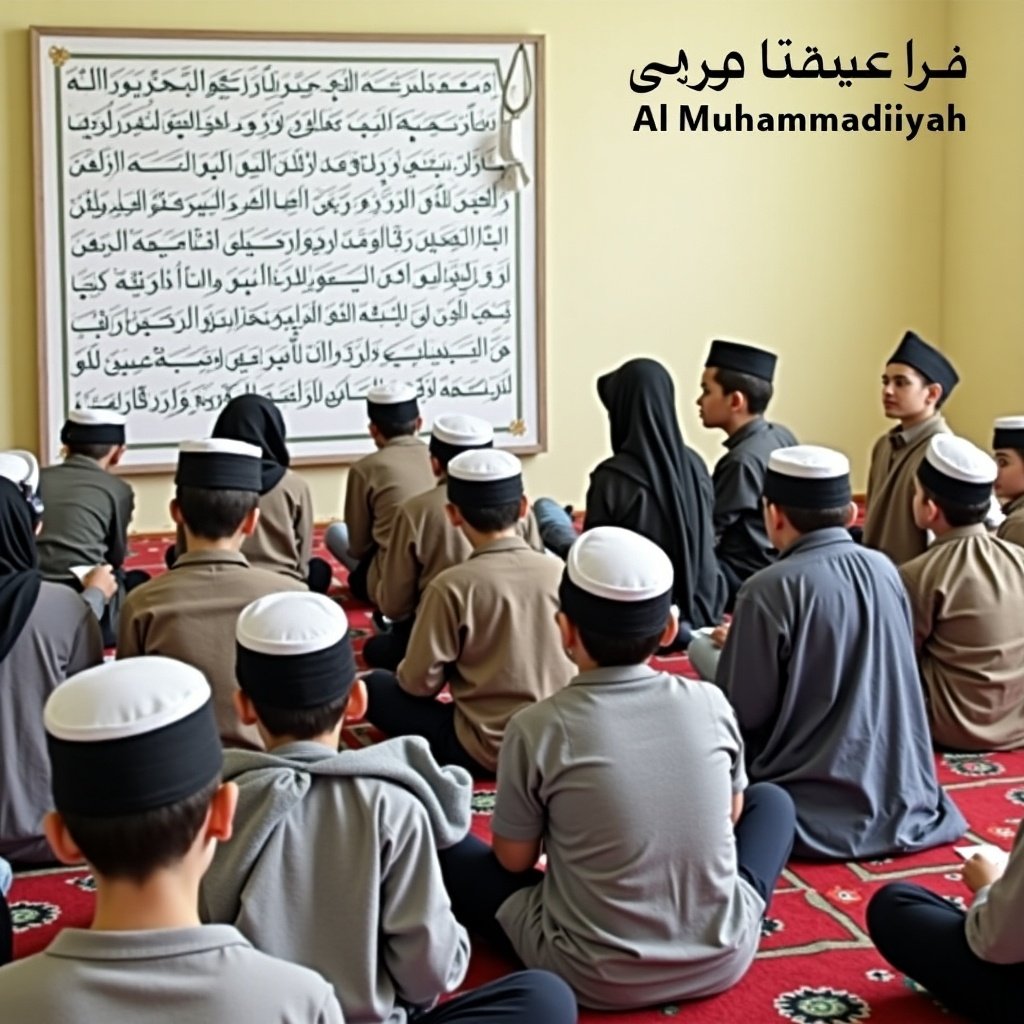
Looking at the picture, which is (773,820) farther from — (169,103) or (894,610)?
(169,103)

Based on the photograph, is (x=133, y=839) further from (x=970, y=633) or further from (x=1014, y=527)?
(x=1014, y=527)

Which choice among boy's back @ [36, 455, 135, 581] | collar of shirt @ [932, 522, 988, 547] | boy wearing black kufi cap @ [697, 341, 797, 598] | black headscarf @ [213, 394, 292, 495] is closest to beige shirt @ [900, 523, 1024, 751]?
collar of shirt @ [932, 522, 988, 547]

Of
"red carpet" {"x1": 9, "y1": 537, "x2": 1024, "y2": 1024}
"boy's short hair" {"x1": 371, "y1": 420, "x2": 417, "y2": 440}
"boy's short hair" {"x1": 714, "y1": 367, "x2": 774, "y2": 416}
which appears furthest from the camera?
"boy's short hair" {"x1": 371, "y1": 420, "x2": 417, "y2": 440}

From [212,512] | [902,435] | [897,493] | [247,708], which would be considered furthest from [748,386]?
[247,708]

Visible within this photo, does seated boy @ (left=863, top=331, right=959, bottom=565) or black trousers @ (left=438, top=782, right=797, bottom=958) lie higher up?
seated boy @ (left=863, top=331, right=959, bottom=565)

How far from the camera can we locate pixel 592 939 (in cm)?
229

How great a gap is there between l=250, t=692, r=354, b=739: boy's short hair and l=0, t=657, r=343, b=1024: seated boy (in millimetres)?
542

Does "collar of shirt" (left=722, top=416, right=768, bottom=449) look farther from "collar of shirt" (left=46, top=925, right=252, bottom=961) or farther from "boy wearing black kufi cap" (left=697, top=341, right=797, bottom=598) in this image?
"collar of shirt" (left=46, top=925, right=252, bottom=961)

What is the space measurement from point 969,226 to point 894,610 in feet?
15.3

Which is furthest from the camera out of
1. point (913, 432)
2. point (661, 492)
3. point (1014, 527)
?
point (913, 432)

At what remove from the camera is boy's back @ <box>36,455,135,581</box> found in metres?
4.30

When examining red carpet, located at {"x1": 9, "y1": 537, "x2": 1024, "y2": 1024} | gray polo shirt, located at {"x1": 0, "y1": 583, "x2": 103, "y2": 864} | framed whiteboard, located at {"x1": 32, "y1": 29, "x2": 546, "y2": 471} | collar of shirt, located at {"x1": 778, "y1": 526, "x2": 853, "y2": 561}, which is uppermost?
framed whiteboard, located at {"x1": 32, "y1": 29, "x2": 546, "y2": 471}

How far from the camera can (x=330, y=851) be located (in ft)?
6.41

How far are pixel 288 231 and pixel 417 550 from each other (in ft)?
9.33
